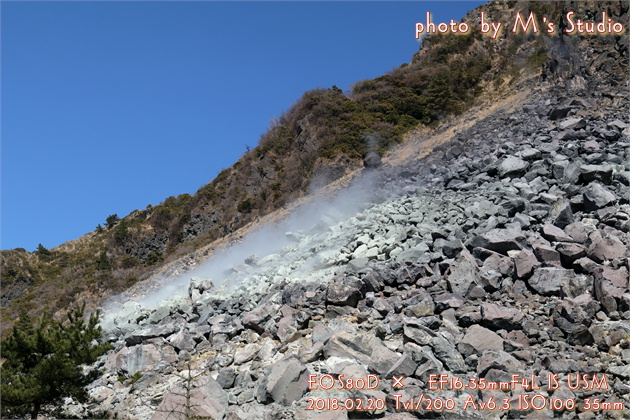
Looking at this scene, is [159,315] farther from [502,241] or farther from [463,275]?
[502,241]

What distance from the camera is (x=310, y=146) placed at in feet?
124

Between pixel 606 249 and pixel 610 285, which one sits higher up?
pixel 606 249

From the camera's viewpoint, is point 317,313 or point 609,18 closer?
point 317,313

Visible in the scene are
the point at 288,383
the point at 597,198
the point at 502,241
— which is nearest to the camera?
the point at 288,383

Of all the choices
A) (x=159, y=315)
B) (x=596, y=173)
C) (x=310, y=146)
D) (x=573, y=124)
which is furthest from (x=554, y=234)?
(x=310, y=146)

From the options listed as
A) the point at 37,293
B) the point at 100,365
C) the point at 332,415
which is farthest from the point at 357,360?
the point at 37,293

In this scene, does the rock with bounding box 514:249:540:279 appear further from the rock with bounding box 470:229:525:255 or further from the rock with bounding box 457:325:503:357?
the rock with bounding box 457:325:503:357

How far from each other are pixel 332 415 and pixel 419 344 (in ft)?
8.56

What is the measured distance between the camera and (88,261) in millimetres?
48188

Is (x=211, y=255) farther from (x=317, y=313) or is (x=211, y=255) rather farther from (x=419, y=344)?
(x=419, y=344)

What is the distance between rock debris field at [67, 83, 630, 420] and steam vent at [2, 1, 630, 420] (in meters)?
0.04

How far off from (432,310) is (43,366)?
7.69m

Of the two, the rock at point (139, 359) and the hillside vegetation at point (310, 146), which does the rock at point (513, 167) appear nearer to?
the rock at point (139, 359)

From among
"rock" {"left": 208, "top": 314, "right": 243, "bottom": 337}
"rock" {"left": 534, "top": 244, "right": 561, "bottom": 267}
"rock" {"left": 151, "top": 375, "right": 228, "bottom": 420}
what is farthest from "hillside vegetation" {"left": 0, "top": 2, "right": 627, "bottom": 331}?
"rock" {"left": 151, "top": 375, "right": 228, "bottom": 420}
